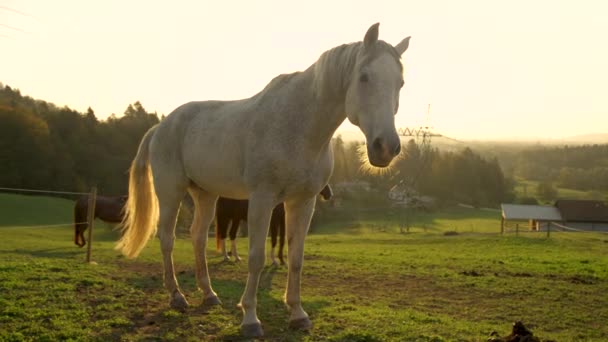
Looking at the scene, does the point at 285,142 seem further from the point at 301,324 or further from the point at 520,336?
the point at 520,336

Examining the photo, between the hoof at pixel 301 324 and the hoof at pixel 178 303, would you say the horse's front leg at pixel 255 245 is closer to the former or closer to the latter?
the hoof at pixel 301 324

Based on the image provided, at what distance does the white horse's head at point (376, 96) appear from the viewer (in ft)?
11.2

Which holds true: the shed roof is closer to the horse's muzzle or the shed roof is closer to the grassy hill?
the grassy hill

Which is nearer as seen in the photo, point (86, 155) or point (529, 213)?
point (86, 155)

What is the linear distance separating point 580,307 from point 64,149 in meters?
42.2

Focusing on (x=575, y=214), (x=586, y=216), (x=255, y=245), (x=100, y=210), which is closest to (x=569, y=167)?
(x=586, y=216)

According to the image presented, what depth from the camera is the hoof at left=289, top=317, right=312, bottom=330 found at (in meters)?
4.58

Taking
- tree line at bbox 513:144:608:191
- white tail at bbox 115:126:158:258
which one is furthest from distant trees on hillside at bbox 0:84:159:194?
tree line at bbox 513:144:608:191

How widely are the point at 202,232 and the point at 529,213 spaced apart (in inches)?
2029

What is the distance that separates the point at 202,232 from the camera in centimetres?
586

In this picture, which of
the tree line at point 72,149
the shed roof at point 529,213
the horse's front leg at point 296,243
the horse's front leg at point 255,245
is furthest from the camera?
the shed roof at point 529,213

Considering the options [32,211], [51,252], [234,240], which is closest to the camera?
[234,240]

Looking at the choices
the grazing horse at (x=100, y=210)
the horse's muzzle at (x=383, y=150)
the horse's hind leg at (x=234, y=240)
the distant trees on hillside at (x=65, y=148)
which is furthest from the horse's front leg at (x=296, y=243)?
the distant trees on hillside at (x=65, y=148)

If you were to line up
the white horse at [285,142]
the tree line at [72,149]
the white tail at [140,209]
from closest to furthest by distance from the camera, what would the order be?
the white horse at [285,142] → the white tail at [140,209] → the tree line at [72,149]
